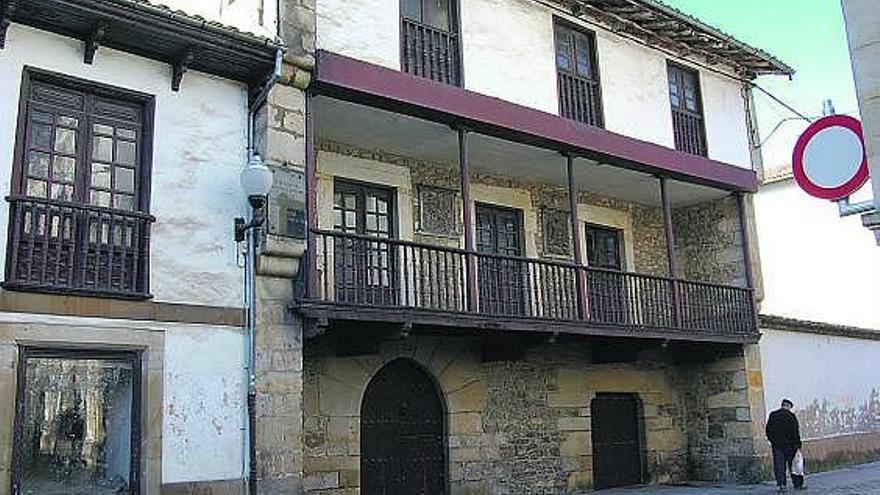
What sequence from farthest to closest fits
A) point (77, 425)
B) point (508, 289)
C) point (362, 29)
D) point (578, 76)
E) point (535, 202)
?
point (535, 202) < point (578, 76) < point (508, 289) < point (362, 29) < point (77, 425)

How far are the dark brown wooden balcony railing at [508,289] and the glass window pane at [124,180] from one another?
197 cm

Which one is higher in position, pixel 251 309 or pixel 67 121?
pixel 67 121

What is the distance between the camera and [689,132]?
14.8 m

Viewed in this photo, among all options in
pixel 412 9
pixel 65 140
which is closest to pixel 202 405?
pixel 65 140

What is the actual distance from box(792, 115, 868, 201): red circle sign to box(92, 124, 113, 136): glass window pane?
6730 mm

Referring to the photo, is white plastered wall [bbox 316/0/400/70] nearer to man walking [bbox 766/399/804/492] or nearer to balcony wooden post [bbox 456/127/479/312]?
balcony wooden post [bbox 456/127/479/312]

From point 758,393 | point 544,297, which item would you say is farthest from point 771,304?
point 544,297

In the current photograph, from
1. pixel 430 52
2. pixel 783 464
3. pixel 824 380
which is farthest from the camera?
pixel 824 380

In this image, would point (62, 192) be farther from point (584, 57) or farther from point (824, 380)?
point (824, 380)

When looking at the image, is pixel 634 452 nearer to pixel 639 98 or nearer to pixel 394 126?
pixel 639 98

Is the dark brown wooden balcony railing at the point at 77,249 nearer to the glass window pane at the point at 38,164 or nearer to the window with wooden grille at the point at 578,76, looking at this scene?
the glass window pane at the point at 38,164

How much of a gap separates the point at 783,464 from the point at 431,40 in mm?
8219

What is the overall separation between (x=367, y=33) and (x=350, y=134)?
4.87 ft

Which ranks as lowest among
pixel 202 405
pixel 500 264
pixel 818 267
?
pixel 202 405
